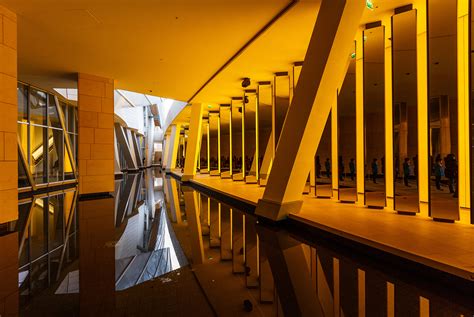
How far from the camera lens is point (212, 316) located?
8.78 feet

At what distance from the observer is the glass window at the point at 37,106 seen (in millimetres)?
13462

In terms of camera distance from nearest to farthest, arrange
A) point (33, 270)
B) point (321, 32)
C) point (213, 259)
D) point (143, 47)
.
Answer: point (33, 270) < point (213, 259) < point (321, 32) < point (143, 47)

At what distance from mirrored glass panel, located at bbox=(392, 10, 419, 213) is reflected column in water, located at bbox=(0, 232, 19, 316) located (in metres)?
6.93

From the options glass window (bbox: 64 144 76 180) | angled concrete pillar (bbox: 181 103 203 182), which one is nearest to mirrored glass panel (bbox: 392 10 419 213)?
angled concrete pillar (bbox: 181 103 203 182)

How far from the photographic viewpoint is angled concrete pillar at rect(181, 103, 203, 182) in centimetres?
1694

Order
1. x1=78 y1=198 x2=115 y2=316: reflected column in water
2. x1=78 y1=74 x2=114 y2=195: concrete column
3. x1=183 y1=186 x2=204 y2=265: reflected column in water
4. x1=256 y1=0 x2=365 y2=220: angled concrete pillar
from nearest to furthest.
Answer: x1=78 y1=198 x2=115 y2=316: reflected column in water → x1=183 y1=186 x2=204 y2=265: reflected column in water → x1=256 y1=0 x2=365 y2=220: angled concrete pillar → x1=78 y1=74 x2=114 y2=195: concrete column

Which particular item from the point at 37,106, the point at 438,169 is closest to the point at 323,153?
the point at 438,169

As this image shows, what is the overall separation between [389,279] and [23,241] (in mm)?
5921

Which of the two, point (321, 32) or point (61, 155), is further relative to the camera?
point (61, 155)

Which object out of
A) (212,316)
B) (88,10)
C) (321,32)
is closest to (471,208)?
(321,32)

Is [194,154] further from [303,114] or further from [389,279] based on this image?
[389,279]

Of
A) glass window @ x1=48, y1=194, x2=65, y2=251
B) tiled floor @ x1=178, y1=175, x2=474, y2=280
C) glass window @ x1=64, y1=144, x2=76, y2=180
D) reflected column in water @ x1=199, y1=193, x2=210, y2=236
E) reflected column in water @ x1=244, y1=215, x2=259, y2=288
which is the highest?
glass window @ x1=64, y1=144, x2=76, y2=180

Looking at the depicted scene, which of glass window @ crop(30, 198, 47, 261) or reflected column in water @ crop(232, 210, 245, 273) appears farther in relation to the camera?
glass window @ crop(30, 198, 47, 261)

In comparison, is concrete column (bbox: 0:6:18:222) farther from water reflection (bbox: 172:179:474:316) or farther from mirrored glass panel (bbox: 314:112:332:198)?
mirrored glass panel (bbox: 314:112:332:198)
